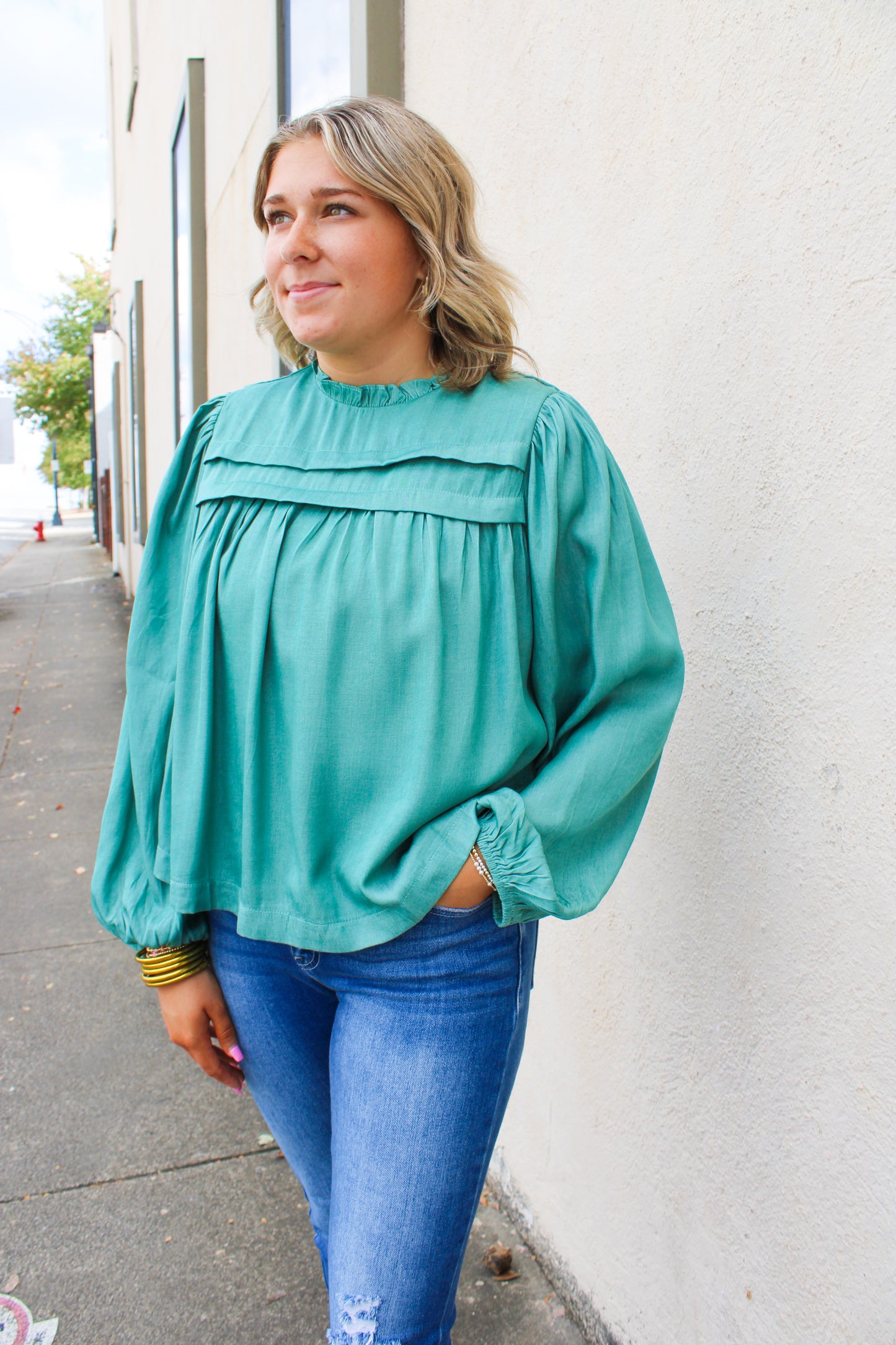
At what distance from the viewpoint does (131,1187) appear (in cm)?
275

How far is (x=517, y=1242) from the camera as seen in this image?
2568 mm

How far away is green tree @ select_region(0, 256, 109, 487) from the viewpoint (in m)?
41.8

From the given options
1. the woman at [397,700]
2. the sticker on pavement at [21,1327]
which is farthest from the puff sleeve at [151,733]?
the sticker on pavement at [21,1327]

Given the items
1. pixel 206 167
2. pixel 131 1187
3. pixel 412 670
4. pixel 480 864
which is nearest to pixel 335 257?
pixel 412 670

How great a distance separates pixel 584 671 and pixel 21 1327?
6.42ft

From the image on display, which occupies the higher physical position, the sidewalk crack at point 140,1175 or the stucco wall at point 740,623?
the stucco wall at point 740,623

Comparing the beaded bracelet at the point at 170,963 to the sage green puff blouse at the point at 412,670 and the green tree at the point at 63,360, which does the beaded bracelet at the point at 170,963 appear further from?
the green tree at the point at 63,360

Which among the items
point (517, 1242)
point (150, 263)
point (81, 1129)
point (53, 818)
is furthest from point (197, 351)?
point (517, 1242)

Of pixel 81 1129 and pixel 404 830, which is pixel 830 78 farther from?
pixel 81 1129

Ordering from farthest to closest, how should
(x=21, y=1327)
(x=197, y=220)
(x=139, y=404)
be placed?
(x=139, y=404) → (x=197, y=220) → (x=21, y=1327)

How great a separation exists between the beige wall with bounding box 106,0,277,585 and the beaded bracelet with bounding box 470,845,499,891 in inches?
136

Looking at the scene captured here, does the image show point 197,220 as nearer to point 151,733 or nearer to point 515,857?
point 151,733

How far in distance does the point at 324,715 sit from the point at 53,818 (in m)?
4.68

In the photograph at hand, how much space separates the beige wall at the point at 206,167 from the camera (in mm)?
4812
